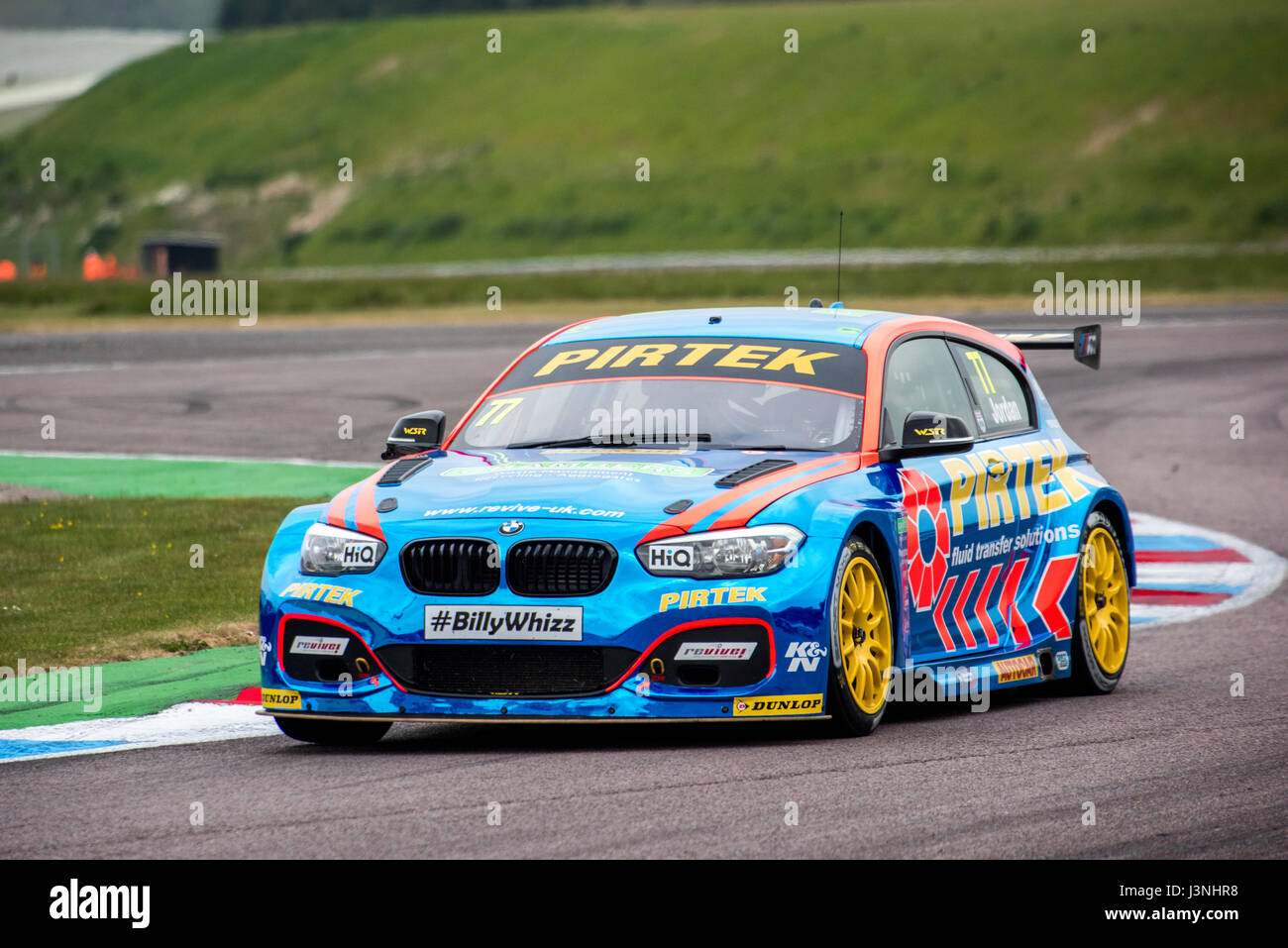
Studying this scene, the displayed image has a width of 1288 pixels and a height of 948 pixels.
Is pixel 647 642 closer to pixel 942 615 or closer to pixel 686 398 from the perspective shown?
pixel 686 398

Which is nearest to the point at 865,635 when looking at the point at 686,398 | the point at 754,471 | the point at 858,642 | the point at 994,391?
the point at 858,642

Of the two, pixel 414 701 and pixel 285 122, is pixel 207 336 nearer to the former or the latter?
pixel 414 701

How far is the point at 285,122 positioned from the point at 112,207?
12.5m

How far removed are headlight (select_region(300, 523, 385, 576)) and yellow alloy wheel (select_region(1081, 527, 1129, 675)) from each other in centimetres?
331

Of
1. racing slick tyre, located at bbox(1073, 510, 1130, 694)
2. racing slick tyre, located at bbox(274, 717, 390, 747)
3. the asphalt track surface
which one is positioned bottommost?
the asphalt track surface

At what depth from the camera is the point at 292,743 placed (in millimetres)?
7574

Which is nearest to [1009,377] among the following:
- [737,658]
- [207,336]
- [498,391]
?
[498,391]

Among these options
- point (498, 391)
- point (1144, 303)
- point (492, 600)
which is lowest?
point (492, 600)

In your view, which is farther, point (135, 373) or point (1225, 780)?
point (135, 373)

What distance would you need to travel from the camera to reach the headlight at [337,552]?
7176mm

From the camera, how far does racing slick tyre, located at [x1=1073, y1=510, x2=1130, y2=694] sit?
350 inches

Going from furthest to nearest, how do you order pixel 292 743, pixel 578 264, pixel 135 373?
pixel 578 264
pixel 135 373
pixel 292 743

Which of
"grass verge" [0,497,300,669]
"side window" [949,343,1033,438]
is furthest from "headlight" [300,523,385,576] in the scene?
"side window" [949,343,1033,438]

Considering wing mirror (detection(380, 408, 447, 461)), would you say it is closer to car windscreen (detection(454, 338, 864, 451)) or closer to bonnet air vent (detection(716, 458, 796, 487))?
car windscreen (detection(454, 338, 864, 451))
